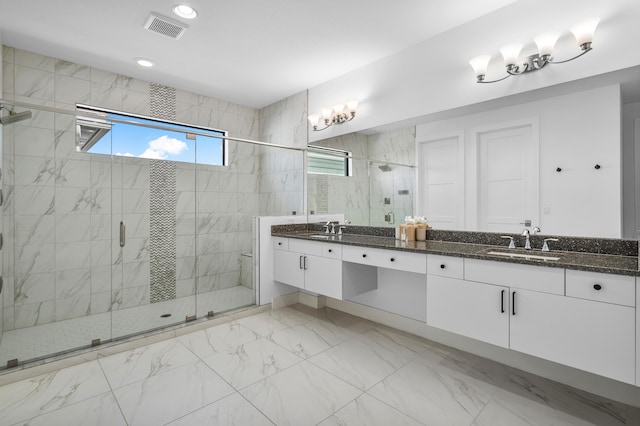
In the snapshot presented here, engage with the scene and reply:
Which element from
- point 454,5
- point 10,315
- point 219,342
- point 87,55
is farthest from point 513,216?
point 87,55

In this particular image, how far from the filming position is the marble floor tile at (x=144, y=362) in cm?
208

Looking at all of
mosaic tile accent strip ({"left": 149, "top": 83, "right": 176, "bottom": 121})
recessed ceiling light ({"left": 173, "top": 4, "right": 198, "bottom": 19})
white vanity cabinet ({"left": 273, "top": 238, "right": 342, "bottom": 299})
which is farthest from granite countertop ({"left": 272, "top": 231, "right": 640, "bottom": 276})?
mosaic tile accent strip ({"left": 149, "top": 83, "right": 176, "bottom": 121})

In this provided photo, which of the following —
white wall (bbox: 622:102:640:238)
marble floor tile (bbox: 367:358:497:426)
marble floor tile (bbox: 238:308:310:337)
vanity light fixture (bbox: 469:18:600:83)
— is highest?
vanity light fixture (bbox: 469:18:600:83)

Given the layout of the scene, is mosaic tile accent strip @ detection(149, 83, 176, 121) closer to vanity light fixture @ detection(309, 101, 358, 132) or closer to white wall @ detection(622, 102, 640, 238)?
vanity light fixture @ detection(309, 101, 358, 132)

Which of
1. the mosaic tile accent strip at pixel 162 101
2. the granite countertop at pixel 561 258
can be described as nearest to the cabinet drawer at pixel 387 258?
the granite countertop at pixel 561 258

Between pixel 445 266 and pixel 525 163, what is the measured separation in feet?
3.16

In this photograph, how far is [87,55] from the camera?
3020 mm

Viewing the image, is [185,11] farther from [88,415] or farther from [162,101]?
[88,415]

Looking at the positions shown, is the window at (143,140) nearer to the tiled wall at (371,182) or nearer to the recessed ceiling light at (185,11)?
the recessed ceiling light at (185,11)

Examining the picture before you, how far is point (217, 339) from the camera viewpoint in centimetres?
268

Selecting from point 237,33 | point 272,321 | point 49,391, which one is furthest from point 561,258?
point 49,391

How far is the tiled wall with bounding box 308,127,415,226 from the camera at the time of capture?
2.96 m

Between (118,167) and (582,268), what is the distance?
3360 millimetres

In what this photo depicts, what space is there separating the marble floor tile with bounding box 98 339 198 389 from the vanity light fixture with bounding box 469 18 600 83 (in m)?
3.08
